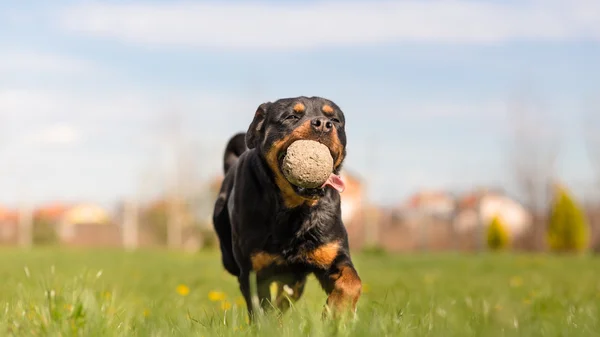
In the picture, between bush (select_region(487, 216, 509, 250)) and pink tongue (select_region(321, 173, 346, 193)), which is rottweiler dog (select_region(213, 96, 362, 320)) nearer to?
pink tongue (select_region(321, 173, 346, 193))

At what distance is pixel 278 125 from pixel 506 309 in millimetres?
1819

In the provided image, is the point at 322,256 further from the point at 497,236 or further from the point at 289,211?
the point at 497,236

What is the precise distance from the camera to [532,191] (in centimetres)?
3434

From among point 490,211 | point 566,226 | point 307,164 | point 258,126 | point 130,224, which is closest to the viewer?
point 307,164

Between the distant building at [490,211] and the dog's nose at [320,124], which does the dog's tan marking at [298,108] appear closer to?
the dog's nose at [320,124]

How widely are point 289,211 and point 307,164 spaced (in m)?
0.51

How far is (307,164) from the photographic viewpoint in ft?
12.7

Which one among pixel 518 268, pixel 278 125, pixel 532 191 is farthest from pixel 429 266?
pixel 532 191

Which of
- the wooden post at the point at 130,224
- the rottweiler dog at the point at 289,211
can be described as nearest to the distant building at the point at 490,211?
the wooden post at the point at 130,224

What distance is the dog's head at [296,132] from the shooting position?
4.09 metres

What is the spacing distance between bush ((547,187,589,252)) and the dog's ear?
24.9m

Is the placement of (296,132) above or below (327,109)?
below

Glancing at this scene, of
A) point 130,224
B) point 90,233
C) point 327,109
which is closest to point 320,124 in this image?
point 327,109

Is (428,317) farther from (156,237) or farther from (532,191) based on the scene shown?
(156,237)
